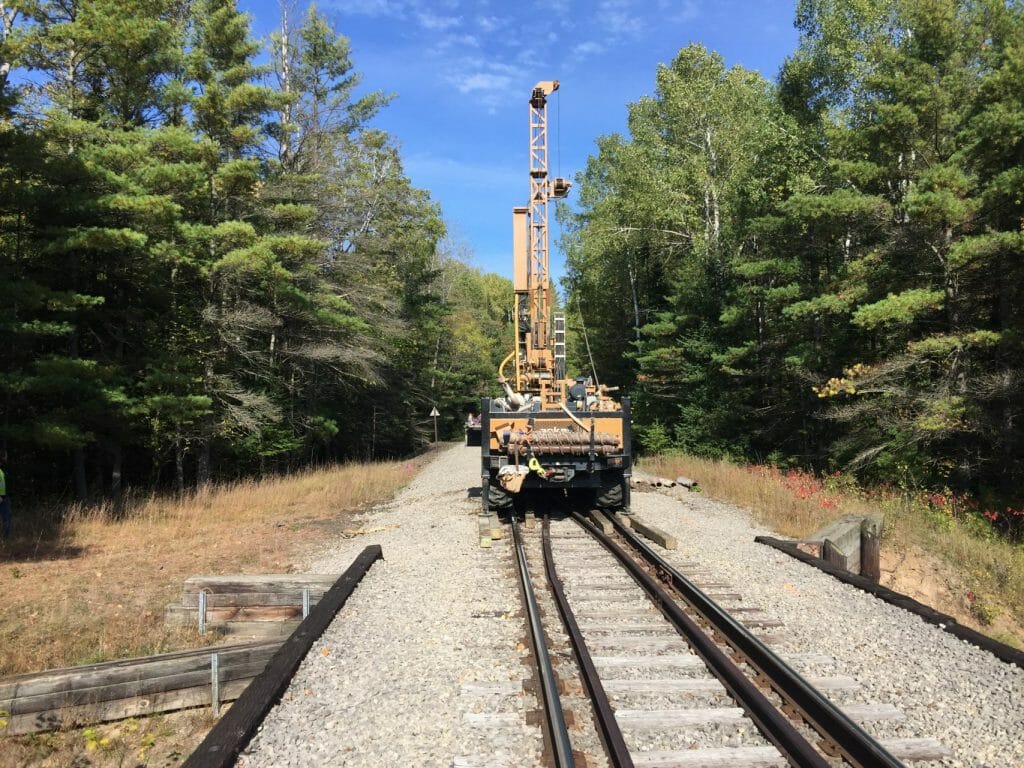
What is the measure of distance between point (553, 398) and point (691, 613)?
9.08 metres

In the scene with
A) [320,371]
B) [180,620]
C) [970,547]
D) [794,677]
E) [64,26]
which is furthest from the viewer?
[320,371]

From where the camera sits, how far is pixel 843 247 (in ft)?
63.3

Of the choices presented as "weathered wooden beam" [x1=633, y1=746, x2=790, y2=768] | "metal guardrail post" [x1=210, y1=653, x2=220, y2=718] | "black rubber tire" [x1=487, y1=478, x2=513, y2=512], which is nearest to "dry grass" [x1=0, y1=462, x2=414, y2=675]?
"metal guardrail post" [x1=210, y1=653, x2=220, y2=718]

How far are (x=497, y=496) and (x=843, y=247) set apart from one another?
1416 centimetres

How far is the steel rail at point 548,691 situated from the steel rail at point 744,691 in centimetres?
118

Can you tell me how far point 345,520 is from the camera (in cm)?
1277

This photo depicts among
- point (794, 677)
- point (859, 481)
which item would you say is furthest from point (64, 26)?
point (859, 481)

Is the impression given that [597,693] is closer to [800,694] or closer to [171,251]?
[800,694]

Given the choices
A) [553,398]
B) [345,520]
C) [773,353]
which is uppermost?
[773,353]

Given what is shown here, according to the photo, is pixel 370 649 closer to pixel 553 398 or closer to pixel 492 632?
pixel 492 632

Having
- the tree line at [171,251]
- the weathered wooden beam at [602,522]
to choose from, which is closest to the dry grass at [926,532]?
the weathered wooden beam at [602,522]

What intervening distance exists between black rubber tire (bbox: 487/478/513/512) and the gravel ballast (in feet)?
10.8

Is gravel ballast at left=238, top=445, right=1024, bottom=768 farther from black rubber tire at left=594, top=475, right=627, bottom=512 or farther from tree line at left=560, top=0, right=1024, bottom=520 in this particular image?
tree line at left=560, top=0, right=1024, bottom=520

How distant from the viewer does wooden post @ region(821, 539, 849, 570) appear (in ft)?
26.1
